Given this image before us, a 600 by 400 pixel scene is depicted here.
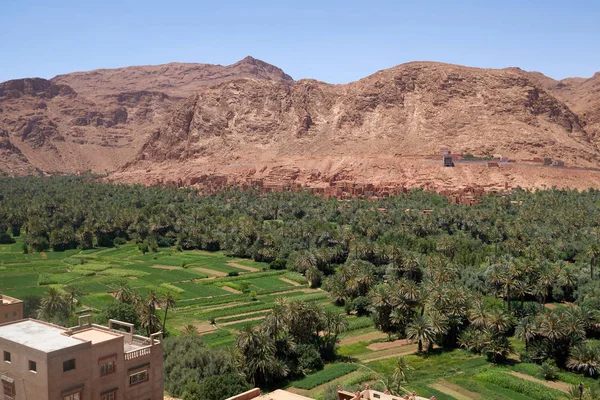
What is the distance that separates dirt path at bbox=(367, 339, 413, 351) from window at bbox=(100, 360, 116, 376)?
25.6 metres

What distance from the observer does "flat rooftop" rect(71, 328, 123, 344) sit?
21.4 metres

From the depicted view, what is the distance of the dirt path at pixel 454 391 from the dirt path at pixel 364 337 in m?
9.20

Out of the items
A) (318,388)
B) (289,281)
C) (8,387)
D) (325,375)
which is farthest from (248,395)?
(289,281)

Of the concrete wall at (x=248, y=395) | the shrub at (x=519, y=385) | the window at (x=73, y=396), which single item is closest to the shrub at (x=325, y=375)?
the shrub at (x=519, y=385)

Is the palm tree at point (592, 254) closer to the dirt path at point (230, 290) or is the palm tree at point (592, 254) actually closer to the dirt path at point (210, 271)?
the dirt path at point (230, 290)

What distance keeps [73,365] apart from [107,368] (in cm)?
134

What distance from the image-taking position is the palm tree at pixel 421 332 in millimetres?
42531

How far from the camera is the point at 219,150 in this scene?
153250 mm

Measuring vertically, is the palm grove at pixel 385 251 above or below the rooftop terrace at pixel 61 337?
below

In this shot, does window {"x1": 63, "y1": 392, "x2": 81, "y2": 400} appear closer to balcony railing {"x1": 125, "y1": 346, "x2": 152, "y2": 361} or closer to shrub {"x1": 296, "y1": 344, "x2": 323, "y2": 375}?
balcony railing {"x1": 125, "y1": 346, "x2": 152, "y2": 361}

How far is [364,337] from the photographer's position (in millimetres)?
46531

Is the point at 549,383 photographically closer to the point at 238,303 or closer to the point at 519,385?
the point at 519,385

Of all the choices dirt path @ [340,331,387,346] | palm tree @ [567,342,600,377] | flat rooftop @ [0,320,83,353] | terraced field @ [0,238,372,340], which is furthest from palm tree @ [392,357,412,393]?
flat rooftop @ [0,320,83,353]

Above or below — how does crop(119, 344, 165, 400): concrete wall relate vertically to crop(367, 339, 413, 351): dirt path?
above
